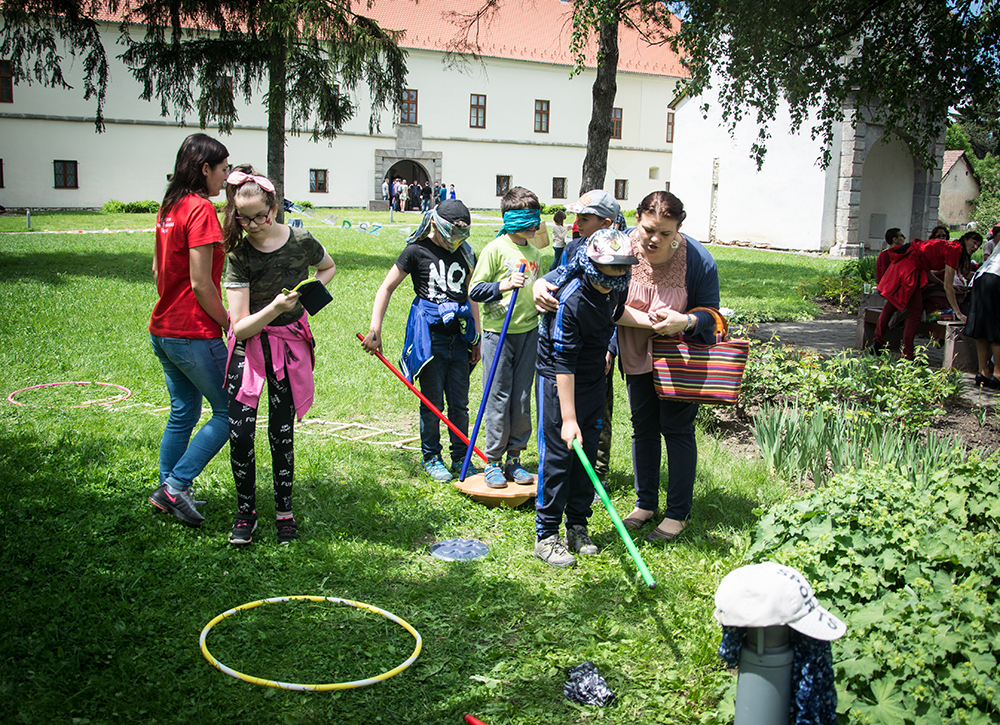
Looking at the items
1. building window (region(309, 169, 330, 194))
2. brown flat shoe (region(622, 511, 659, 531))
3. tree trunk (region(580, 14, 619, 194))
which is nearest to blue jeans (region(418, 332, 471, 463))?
brown flat shoe (region(622, 511, 659, 531))

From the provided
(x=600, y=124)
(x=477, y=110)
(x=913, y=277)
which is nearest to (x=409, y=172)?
(x=477, y=110)

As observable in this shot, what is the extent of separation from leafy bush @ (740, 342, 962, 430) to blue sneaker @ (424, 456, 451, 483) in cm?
261

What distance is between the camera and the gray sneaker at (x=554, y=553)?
3.91 meters

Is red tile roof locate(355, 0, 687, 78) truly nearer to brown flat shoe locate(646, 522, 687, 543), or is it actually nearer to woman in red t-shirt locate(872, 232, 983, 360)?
woman in red t-shirt locate(872, 232, 983, 360)

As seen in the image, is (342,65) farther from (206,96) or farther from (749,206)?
(749,206)

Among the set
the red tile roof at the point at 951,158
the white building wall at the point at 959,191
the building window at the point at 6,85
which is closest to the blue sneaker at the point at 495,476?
the building window at the point at 6,85

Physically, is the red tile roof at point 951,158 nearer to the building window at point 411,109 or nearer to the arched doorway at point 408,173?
the arched doorway at point 408,173

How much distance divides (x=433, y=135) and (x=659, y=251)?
38469 mm

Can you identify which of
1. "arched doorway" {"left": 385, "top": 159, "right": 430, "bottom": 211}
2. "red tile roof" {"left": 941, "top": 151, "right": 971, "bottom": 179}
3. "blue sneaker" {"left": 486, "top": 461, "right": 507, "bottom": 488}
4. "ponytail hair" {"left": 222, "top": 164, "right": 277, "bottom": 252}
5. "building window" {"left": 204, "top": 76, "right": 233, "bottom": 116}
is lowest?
"blue sneaker" {"left": 486, "top": 461, "right": 507, "bottom": 488}

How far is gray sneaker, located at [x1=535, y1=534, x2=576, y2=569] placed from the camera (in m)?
3.91

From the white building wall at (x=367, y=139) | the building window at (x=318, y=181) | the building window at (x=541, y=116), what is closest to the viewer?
the white building wall at (x=367, y=139)

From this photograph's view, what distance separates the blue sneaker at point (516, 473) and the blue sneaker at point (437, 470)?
38 centimetres

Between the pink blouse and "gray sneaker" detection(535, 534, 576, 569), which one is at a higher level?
the pink blouse

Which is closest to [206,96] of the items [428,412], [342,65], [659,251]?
[342,65]
